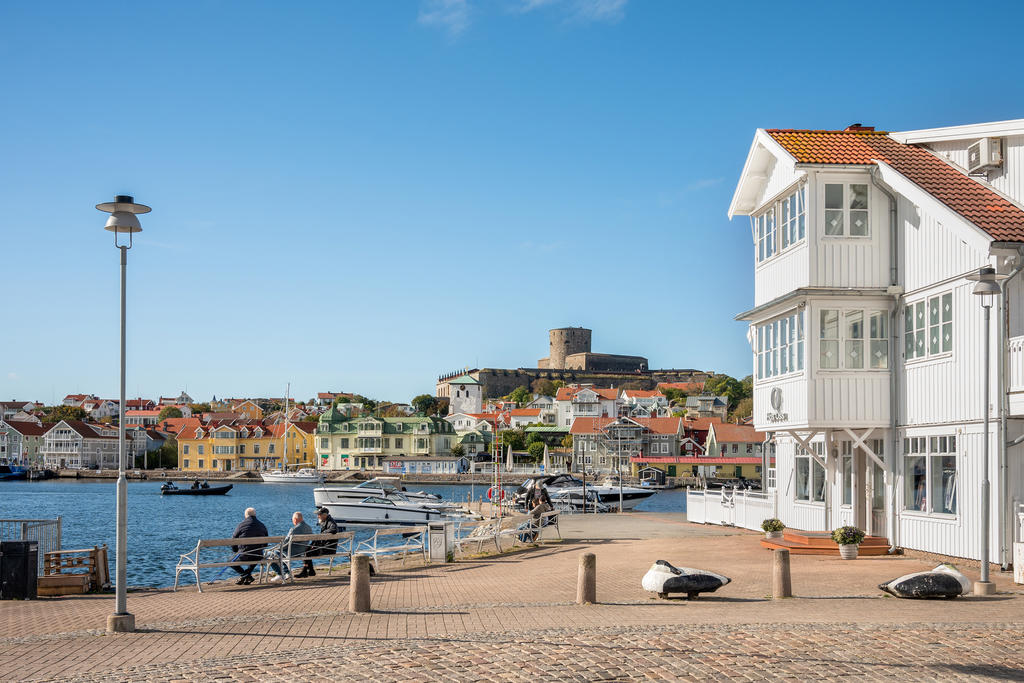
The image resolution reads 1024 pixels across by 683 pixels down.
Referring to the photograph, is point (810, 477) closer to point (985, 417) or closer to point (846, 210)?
point (846, 210)

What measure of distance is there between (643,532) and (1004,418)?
1507cm

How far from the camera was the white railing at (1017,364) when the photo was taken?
797 inches

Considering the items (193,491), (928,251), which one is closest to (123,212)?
(928,251)

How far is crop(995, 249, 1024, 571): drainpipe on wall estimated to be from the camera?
66.2 ft

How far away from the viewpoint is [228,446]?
17238 centimetres

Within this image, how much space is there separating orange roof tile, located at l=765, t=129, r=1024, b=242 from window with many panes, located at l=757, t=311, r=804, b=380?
13.1ft

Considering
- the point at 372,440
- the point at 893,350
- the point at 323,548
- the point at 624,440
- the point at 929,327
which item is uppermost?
the point at 929,327

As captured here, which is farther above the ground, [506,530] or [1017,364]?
[1017,364]

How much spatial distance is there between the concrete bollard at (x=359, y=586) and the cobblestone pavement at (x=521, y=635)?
27cm

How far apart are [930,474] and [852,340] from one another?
12.2 ft

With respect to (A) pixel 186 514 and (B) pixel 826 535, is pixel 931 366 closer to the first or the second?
(B) pixel 826 535

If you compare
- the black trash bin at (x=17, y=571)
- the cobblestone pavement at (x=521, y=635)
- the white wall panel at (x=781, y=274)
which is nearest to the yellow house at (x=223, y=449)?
the white wall panel at (x=781, y=274)

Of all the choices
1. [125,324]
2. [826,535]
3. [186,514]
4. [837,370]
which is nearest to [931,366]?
[837,370]

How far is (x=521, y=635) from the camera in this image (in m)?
13.7
